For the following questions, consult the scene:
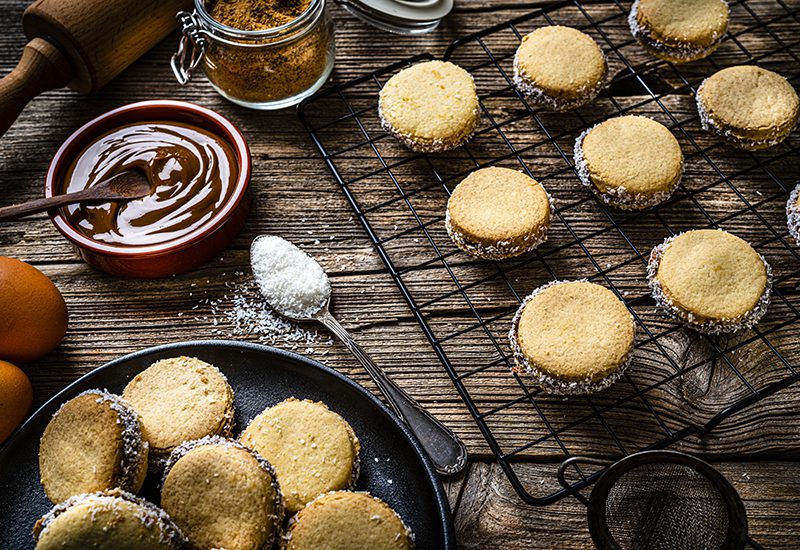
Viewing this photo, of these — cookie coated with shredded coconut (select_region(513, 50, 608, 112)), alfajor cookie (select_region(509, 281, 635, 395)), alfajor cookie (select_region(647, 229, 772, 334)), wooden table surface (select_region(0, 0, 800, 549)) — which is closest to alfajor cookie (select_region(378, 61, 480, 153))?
cookie coated with shredded coconut (select_region(513, 50, 608, 112))

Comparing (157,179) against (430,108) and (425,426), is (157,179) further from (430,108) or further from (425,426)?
(425,426)

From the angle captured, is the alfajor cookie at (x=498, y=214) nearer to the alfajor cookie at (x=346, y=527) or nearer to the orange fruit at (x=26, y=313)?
the alfajor cookie at (x=346, y=527)

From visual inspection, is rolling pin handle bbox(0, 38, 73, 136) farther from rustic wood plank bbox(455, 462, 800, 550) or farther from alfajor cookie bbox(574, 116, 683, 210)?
rustic wood plank bbox(455, 462, 800, 550)

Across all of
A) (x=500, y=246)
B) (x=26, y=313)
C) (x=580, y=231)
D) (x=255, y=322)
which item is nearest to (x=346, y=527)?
(x=255, y=322)

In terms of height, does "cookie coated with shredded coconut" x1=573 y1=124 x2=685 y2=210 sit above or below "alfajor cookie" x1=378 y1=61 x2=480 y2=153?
below

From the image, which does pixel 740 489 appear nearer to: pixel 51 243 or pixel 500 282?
pixel 500 282

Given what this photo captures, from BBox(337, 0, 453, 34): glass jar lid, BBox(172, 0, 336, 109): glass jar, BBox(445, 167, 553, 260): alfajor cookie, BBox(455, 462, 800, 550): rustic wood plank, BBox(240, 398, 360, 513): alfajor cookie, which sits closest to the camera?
BBox(240, 398, 360, 513): alfajor cookie
